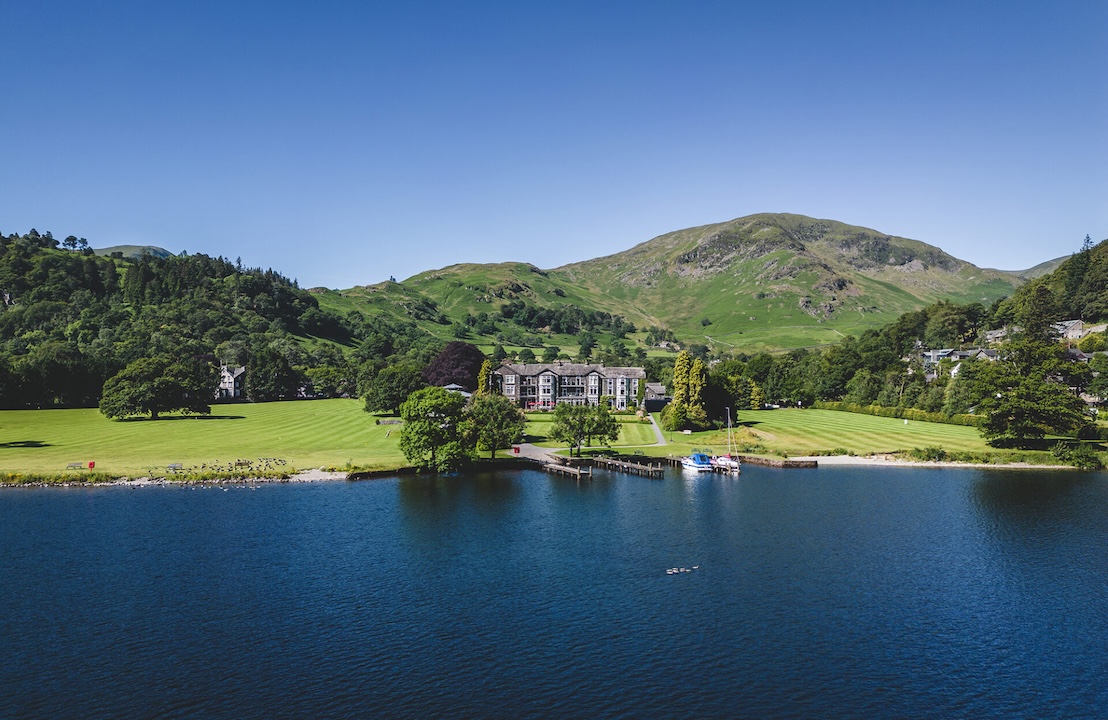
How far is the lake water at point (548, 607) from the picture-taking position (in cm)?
3634

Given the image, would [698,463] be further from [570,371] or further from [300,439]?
[570,371]

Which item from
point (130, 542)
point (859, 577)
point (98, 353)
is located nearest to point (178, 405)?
point (98, 353)

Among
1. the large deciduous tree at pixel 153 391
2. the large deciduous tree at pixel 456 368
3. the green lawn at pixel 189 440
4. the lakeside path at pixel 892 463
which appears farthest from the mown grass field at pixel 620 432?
the large deciduous tree at pixel 153 391

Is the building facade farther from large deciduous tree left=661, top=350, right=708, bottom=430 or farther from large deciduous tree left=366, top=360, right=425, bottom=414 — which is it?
large deciduous tree left=661, top=350, right=708, bottom=430

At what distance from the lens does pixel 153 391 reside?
5576 inches

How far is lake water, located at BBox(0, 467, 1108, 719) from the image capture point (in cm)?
3634

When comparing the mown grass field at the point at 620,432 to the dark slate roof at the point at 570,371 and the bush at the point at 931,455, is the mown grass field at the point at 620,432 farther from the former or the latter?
the bush at the point at 931,455

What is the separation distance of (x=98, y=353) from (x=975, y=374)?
651ft

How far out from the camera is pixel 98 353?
183 m

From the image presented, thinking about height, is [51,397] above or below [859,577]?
above

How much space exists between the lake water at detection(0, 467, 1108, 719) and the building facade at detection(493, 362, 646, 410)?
343 feet

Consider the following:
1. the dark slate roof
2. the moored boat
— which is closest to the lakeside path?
the moored boat

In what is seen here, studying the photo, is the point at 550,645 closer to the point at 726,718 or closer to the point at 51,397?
the point at 726,718

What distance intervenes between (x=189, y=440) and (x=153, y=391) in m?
34.1
